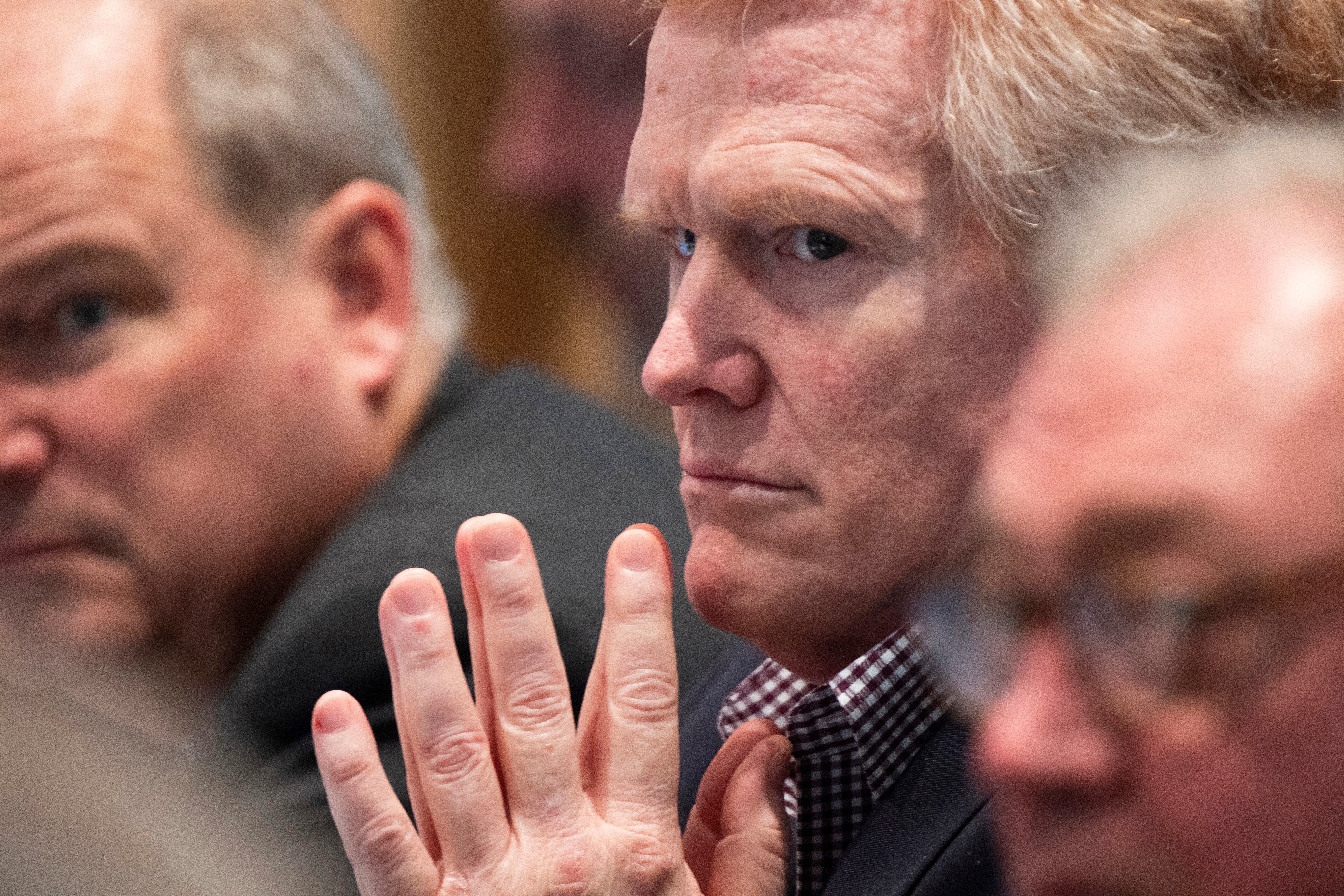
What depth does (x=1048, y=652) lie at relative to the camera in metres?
0.72

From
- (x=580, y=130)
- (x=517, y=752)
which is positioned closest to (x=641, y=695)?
(x=517, y=752)

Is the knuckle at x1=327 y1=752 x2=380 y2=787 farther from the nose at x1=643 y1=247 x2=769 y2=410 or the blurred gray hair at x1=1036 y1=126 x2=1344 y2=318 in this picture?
the blurred gray hair at x1=1036 y1=126 x2=1344 y2=318

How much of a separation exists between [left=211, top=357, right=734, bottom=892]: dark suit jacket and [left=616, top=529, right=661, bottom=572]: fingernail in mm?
430

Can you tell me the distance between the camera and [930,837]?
1.12 meters

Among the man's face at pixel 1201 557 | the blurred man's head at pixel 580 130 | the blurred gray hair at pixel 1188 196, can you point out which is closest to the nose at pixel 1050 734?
the man's face at pixel 1201 557

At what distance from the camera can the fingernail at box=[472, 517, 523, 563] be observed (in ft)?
3.64

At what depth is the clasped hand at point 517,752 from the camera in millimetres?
1094

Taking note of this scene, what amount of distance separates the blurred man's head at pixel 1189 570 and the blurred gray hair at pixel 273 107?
1364mm

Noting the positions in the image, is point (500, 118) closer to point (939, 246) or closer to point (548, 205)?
point (548, 205)

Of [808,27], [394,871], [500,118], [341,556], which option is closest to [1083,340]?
[808,27]

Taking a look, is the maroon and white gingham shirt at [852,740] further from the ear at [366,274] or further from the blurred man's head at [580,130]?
the blurred man's head at [580,130]

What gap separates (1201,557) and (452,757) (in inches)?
25.0

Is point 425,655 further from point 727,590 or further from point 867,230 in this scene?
point 867,230

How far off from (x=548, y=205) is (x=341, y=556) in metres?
1.98
